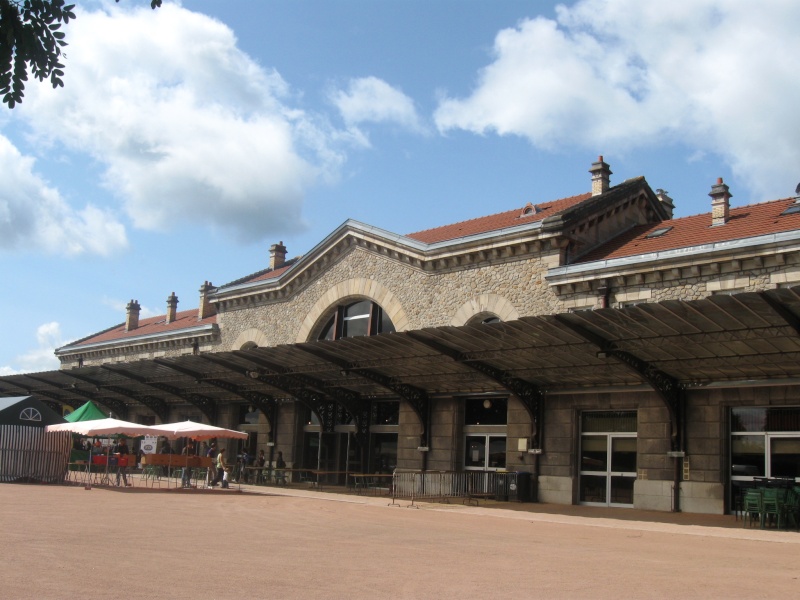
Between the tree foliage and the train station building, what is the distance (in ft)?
37.6

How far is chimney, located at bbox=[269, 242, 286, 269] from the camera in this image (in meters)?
39.3

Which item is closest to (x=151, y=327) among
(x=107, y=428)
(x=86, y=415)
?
(x=86, y=415)

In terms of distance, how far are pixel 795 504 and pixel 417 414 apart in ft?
36.2

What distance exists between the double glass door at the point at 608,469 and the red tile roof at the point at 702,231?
14.7 feet

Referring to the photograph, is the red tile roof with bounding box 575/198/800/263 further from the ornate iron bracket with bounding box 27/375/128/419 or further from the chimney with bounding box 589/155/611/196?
the ornate iron bracket with bounding box 27/375/128/419

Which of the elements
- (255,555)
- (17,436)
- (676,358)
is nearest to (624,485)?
(676,358)

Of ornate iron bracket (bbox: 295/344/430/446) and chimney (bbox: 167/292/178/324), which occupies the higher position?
chimney (bbox: 167/292/178/324)

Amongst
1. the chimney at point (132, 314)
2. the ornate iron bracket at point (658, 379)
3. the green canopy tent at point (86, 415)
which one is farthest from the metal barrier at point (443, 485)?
the chimney at point (132, 314)

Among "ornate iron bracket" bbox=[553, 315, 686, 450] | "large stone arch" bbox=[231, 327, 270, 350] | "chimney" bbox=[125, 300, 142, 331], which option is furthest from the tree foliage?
"chimney" bbox=[125, 300, 142, 331]

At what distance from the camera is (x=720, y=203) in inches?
864

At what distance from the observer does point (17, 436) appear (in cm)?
2516

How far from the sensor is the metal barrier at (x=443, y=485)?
20.8 meters

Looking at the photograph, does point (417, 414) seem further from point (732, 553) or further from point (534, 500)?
point (732, 553)

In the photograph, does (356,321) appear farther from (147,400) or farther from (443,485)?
(147,400)
